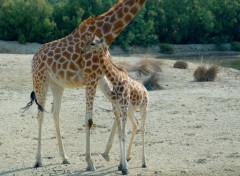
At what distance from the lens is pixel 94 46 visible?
28.4 ft

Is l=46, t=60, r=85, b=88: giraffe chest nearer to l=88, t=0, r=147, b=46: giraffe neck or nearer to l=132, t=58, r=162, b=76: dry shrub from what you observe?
l=88, t=0, r=147, b=46: giraffe neck

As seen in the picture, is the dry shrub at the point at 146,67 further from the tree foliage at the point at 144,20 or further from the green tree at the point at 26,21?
the green tree at the point at 26,21

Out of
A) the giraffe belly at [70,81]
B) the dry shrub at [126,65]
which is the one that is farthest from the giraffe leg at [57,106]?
the dry shrub at [126,65]

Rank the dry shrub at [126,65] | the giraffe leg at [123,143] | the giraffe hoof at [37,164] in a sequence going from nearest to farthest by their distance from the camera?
1. the giraffe leg at [123,143]
2. the giraffe hoof at [37,164]
3. the dry shrub at [126,65]

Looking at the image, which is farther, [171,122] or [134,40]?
[134,40]

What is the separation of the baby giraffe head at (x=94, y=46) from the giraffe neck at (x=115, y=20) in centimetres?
45

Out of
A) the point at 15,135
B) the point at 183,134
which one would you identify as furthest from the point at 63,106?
the point at 183,134

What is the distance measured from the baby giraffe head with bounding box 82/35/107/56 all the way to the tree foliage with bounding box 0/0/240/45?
97.7ft

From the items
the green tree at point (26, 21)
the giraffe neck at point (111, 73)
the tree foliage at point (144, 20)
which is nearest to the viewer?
the giraffe neck at point (111, 73)

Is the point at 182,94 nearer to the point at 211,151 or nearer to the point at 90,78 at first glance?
the point at 211,151

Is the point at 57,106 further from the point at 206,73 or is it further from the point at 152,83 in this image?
the point at 206,73

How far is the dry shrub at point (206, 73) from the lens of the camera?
19.2 meters

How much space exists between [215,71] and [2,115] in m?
8.13

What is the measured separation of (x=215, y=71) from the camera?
19.3 metres
